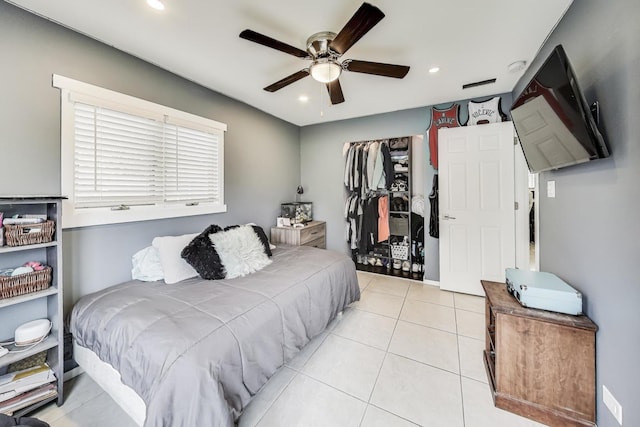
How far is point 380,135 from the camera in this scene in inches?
147

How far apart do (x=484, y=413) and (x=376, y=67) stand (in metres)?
2.40

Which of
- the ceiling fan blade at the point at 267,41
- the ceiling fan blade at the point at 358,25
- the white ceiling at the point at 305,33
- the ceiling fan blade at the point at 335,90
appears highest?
the white ceiling at the point at 305,33

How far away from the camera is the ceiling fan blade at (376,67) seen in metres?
1.79

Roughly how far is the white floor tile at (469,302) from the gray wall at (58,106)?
307 centimetres

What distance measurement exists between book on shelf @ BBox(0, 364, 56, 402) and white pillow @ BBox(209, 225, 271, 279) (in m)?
1.17

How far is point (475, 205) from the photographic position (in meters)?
3.07

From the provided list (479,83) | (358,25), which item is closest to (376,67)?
(358,25)

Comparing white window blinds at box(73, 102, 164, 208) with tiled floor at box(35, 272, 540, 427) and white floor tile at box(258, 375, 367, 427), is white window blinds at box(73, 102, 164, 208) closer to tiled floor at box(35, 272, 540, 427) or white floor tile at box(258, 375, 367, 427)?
tiled floor at box(35, 272, 540, 427)

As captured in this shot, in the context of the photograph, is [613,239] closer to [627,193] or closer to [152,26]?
[627,193]

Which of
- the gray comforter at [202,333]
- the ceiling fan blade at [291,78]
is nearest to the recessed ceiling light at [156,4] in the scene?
the ceiling fan blade at [291,78]

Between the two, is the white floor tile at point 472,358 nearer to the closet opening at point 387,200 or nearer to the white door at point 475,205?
the white door at point 475,205

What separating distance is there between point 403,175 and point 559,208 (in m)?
2.30

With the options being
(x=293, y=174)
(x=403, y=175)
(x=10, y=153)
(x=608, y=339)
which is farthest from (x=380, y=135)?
(x=10, y=153)

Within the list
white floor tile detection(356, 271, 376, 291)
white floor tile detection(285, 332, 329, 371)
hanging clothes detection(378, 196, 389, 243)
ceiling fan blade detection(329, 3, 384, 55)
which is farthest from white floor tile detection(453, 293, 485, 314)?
ceiling fan blade detection(329, 3, 384, 55)
